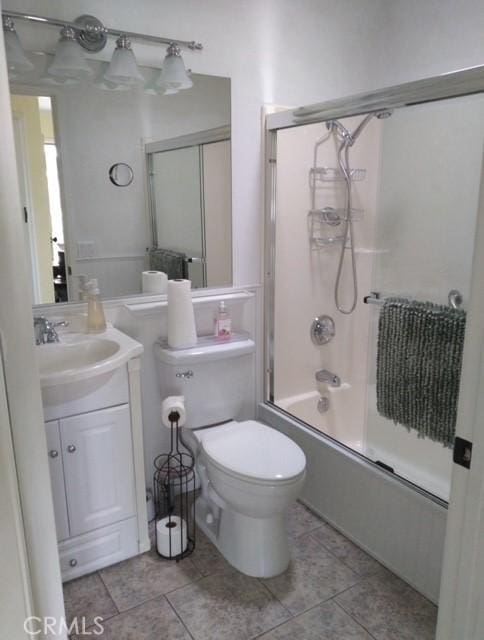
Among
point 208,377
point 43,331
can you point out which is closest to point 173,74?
point 43,331

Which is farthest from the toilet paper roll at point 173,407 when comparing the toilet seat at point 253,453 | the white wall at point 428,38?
the white wall at point 428,38

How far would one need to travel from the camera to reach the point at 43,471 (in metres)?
1.05

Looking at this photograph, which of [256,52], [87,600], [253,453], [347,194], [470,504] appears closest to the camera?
[470,504]

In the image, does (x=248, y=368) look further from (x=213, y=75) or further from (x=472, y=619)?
(x=472, y=619)

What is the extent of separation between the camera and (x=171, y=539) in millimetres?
1998

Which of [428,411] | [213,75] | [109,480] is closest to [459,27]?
[213,75]

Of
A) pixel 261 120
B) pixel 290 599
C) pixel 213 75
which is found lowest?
pixel 290 599

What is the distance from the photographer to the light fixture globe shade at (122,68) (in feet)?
6.28

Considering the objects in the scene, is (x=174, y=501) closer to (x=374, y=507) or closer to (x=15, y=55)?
(x=374, y=507)

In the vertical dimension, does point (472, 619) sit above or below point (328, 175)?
below

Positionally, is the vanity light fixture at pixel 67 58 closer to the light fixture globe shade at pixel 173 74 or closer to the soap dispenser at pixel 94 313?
the light fixture globe shade at pixel 173 74

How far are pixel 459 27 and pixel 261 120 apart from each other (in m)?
0.96

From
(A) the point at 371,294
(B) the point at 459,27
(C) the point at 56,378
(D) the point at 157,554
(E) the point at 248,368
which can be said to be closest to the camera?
(C) the point at 56,378

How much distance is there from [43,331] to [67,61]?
100 cm
